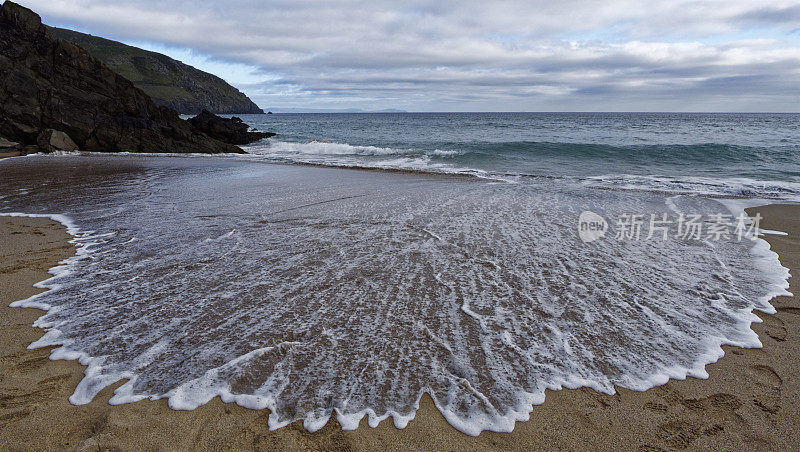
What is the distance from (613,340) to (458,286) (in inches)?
63.9

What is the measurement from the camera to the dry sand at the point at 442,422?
2.34 metres

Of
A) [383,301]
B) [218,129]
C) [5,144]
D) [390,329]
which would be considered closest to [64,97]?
[5,144]

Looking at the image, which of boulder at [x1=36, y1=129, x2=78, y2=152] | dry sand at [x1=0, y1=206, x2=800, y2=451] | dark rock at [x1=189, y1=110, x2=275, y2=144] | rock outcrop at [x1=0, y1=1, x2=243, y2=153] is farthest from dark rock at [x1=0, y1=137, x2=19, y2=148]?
dry sand at [x1=0, y1=206, x2=800, y2=451]

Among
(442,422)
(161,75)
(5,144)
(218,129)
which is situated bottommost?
(442,422)

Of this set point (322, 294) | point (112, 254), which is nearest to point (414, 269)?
point (322, 294)

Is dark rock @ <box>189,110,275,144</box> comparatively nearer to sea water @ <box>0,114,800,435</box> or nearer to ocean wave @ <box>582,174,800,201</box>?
sea water @ <box>0,114,800,435</box>

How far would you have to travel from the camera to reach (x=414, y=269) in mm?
4992

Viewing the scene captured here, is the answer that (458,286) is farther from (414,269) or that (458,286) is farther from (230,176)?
(230,176)

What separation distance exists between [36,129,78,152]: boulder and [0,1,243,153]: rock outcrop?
1.03 meters

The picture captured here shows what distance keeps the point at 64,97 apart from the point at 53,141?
3.24 meters

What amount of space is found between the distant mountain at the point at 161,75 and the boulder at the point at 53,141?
96526 mm

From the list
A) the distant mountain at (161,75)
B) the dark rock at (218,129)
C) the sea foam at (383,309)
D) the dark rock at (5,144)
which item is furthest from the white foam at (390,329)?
the distant mountain at (161,75)

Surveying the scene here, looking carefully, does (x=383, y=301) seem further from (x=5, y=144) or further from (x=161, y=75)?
(x=161, y=75)

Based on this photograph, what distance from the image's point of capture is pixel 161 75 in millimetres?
128750
